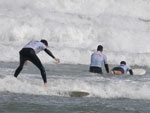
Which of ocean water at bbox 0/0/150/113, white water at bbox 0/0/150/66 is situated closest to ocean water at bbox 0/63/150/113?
ocean water at bbox 0/0/150/113

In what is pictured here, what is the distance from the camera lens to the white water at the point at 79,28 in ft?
76.8

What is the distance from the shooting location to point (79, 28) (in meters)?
28.4

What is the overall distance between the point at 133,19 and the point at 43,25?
737cm

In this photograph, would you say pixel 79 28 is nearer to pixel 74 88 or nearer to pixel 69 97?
pixel 74 88

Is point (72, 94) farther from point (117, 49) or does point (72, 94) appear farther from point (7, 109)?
point (117, 49)

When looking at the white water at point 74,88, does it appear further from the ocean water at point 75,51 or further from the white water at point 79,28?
the white water at point 79,28

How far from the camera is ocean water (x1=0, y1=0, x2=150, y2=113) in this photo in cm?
1005

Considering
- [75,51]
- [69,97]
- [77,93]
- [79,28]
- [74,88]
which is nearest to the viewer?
[69,97]

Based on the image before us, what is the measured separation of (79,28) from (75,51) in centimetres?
584

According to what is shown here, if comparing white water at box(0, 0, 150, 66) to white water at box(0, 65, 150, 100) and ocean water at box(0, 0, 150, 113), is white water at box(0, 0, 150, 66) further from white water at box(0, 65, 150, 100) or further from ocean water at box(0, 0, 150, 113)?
white water at box(0, 65, 150, 100)

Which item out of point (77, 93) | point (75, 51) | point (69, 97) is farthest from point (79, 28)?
point (69, 97)

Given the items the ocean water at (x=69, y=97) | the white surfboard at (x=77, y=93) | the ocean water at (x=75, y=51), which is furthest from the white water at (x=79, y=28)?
the white surfboard at (x=77, y=93)

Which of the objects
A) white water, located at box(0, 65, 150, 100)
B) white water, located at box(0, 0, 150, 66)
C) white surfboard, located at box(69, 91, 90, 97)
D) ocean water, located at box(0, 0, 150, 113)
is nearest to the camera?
ocean water, located at box(0, 0, 150, 113)

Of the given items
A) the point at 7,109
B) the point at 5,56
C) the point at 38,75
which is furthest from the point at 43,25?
the point at 7,109
